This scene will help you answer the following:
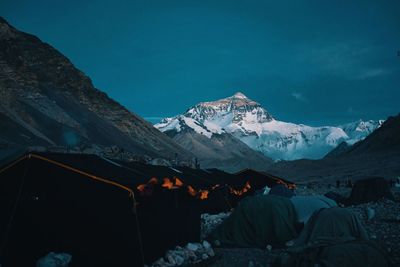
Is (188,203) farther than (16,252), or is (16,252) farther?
(188,203)

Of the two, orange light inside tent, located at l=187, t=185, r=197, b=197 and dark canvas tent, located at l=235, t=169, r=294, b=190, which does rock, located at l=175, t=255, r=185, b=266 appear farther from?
dark canvas tent, located at l=235, t=169, r=294, b=190

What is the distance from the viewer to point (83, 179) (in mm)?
8898

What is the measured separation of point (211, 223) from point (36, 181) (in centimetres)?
736

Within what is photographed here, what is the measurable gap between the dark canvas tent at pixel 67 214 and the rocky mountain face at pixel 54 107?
44.3 m

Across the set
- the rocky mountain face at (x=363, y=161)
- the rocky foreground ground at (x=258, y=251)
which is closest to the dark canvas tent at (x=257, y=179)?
the rocky foreground ground at (x=258, y=251)

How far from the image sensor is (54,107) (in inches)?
3118

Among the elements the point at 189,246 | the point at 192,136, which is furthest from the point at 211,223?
the point at 192,136

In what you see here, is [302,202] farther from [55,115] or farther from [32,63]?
[32,63]

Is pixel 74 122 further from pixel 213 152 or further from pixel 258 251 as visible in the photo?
pixel 213 152

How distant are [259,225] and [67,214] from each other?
16.8 ft

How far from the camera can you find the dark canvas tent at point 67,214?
28.4 ft

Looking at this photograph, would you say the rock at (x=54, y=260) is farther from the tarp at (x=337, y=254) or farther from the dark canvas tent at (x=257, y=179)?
the dark canvas tent at (x=257, y=179)

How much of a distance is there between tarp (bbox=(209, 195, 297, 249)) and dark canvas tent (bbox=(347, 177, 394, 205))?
10084 millimetres

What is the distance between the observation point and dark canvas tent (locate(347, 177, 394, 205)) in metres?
20.7
